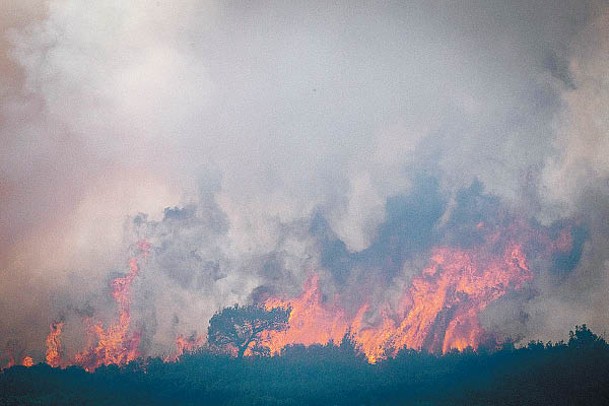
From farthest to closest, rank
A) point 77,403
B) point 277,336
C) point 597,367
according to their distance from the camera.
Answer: point 277,336 → point 77,403 → point 597,367

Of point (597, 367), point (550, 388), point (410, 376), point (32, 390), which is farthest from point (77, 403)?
point (597, 367)

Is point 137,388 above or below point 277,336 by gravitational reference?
below

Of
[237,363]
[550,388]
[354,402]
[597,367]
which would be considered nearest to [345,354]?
[354,402]

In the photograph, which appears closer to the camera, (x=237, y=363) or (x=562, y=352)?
(x=562, y=352)

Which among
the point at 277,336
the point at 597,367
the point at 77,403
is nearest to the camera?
the point at 597,367

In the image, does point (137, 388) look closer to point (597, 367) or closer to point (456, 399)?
point (456, 399)

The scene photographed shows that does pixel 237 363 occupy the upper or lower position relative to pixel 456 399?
upper

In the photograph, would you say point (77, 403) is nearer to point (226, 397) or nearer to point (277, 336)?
point (226, 397)

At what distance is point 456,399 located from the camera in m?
70.0

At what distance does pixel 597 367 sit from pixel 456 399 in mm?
16214

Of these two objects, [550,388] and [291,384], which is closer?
[550,388]

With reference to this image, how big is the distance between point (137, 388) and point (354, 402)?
90.8 feet

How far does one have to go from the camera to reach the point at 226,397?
250 feet

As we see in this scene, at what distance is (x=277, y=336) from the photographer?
252 ft
